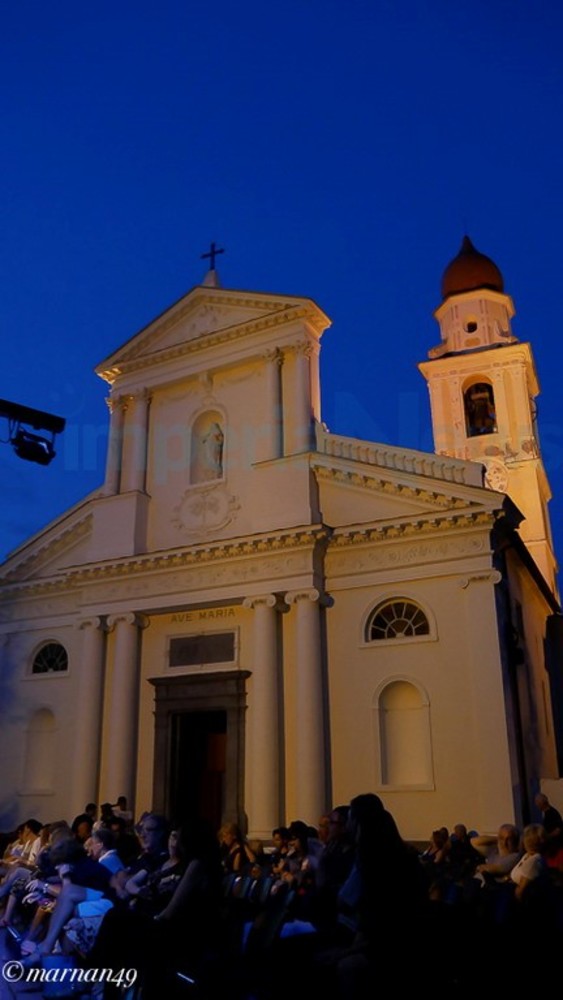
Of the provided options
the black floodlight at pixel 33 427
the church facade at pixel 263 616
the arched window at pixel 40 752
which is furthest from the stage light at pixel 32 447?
the arched window at pixel 40 752

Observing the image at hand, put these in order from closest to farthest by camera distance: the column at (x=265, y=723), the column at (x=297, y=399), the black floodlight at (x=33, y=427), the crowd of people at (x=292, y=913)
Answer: the crowd of people at (x=292, y=913), the black floodlight at (x=33, y=427), the column at (x=265, y=723), the column at (x=297, y=399)

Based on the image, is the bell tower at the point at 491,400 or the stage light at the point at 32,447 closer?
the stage light at the point at 32,447

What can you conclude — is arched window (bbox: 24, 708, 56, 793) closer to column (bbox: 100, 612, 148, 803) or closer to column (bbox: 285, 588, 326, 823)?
column (bbox: 100, 612, 148, 803)

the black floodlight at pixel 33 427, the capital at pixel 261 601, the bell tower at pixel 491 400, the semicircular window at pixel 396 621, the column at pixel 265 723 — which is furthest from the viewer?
the bell tower at pixel 491 400

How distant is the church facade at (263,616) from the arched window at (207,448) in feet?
0.18

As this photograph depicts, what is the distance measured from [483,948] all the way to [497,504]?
440 inches

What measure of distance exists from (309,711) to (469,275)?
23.2 m

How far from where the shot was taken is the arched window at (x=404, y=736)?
1536 cm

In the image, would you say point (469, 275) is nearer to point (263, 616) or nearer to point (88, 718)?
point (263, 616)

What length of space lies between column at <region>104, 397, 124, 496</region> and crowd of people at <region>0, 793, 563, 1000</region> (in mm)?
13148

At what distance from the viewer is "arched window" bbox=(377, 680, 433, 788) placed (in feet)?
50.4

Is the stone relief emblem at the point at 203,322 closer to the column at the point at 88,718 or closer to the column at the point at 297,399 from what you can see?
the column at the point at 297,399

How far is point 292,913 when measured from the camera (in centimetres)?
641

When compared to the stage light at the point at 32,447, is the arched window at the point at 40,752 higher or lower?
lower
